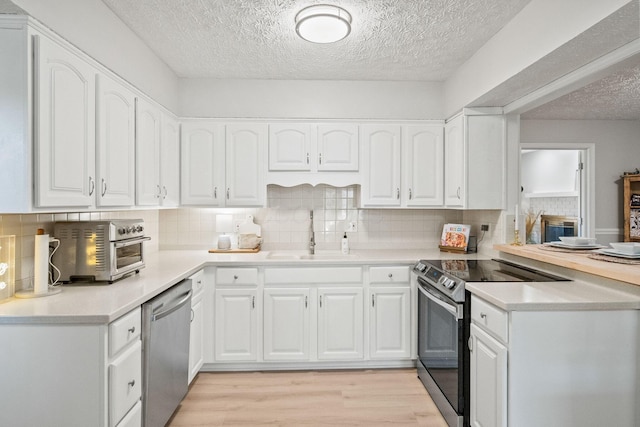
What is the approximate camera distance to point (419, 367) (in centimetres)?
270

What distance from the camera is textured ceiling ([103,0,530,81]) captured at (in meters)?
2.03

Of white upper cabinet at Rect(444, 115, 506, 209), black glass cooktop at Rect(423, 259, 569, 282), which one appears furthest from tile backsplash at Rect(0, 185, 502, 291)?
black glass cooktop at Rect(423, 259, 569, 282)

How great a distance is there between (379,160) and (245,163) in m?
1.22

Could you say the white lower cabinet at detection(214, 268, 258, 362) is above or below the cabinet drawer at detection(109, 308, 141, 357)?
below

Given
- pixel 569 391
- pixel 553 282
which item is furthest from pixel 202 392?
pixel 553 282

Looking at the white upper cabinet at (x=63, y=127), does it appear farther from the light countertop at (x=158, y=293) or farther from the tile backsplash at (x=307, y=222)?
the tile backsplash at (x=307, y=222)

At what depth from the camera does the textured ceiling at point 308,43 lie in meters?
2.03

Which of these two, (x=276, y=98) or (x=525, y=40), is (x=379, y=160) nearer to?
(x=276, y=98)

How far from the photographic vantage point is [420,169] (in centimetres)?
315

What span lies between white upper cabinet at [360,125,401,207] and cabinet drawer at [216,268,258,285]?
1.23 meters

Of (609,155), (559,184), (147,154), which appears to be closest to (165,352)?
(147,154)

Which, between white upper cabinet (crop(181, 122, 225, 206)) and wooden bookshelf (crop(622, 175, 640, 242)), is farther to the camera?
wooden bookshelf (crop(622, 175, 640, 242))

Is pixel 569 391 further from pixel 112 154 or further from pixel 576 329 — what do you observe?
pixel 112 154

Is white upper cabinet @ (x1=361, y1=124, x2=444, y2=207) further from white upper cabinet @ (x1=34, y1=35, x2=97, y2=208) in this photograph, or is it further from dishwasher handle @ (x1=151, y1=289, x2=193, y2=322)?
white upper cabinet @ (x1=34, y1=35, x2=97, y2=208)
